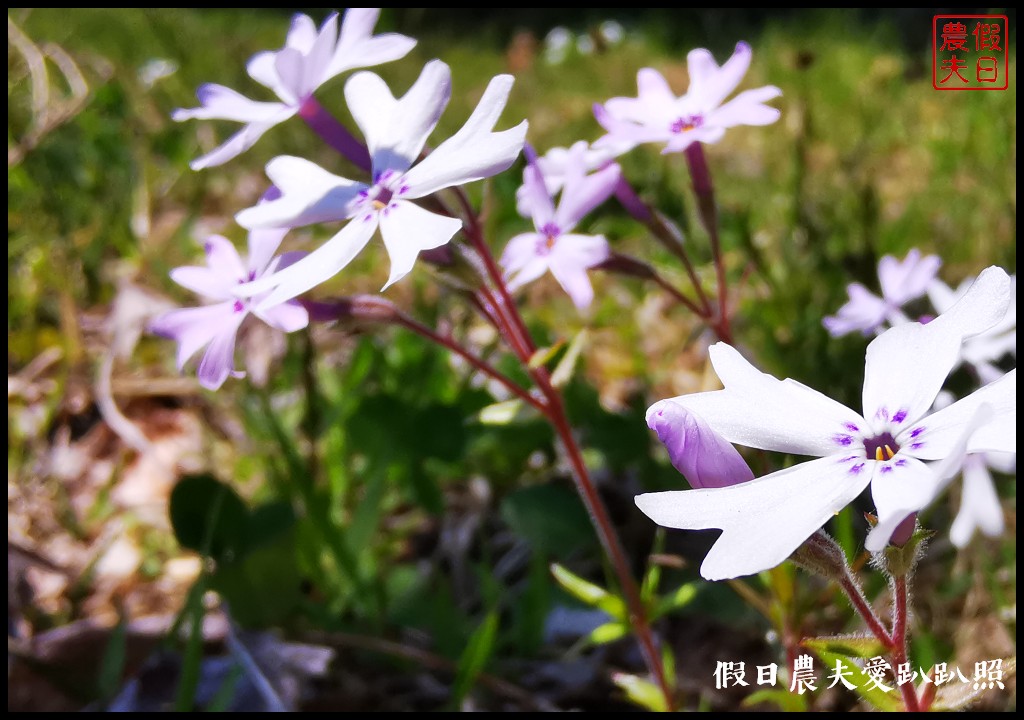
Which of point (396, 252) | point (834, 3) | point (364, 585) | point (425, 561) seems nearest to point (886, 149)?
point (834, 3)

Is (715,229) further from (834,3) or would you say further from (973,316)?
(834,3)

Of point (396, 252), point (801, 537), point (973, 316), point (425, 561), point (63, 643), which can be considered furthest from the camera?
point (425, 561)

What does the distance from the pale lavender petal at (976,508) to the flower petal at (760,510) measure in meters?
0.91

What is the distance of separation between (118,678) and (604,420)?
4.00 feet

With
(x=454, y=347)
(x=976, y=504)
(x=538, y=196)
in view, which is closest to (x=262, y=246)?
(x=454, y=347)

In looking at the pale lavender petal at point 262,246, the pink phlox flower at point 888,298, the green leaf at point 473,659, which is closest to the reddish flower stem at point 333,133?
the pale lavender petal at point 262,246

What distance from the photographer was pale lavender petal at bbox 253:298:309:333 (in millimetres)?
1164

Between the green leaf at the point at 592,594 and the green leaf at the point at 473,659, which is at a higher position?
the green leaf at the point at 592,594

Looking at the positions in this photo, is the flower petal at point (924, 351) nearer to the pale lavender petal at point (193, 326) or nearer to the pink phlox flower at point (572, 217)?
the pink phlox flower at point (572, 217)

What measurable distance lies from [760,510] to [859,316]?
1068 mm

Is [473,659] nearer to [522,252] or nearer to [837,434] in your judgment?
[522,252]

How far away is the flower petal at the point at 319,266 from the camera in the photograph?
1031 mm

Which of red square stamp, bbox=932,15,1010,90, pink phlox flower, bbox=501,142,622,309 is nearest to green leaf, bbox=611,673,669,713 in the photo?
pink phlox flower, bbox=501,142,622,309

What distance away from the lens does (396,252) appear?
1.03 metres
